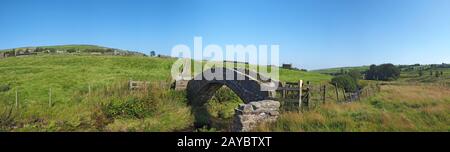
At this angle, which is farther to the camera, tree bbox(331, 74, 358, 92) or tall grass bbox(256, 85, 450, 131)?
tree bbox(331, 74, 358, 92)

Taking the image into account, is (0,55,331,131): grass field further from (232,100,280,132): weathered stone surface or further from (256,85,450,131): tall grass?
(256,85,450,131): tall grass

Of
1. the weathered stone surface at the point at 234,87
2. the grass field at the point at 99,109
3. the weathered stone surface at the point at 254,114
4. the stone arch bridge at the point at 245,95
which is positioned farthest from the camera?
the grass field at the point at 99,109

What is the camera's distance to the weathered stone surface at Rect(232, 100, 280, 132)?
11.4m

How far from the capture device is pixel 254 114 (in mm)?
11578

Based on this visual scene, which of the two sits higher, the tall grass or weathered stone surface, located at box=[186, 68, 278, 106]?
weathered stone surface, located at box=[186, 68, 278, 106]

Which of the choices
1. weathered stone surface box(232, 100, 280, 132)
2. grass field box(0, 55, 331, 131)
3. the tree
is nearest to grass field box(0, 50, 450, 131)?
grass field box(0, 55, 331, 131)

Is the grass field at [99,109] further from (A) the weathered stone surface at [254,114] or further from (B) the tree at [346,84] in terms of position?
(B) the tree at [346,84]

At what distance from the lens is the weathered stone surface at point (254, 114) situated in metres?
11.4

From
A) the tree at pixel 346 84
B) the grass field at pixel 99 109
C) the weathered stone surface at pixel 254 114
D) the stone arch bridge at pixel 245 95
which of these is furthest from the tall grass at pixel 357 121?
the tree at pixel 346 84

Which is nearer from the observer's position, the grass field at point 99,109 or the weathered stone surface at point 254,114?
the weathered stone surface at point 254,114

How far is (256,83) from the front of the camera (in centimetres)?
1488

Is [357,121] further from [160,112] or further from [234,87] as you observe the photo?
[160,112]
